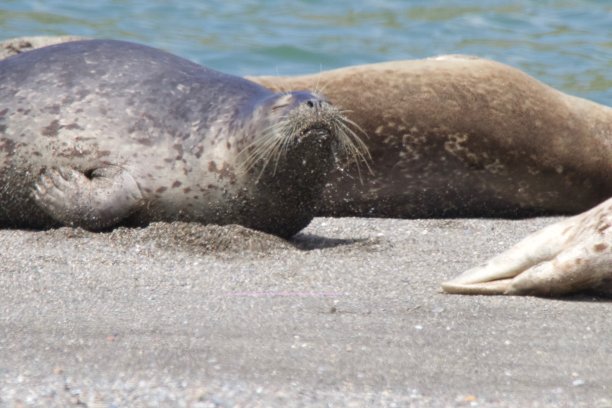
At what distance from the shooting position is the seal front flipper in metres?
5.16

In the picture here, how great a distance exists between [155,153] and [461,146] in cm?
181

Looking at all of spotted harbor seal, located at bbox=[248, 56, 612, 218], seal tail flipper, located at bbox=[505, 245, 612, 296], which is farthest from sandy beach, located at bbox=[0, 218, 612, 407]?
spotted harbor seal, located at bbox=[248, 56, 612, 218]

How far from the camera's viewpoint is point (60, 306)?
3836 mm

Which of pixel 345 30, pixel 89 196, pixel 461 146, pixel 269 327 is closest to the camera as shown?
pixel 269 327

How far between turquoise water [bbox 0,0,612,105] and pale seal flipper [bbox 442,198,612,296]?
263 inches

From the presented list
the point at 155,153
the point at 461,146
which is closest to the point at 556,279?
the point at 155,153

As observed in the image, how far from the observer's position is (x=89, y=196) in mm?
5160

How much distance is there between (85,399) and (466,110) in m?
4.01

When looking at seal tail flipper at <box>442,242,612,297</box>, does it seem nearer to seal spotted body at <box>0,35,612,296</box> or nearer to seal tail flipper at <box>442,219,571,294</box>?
seal tail flipper at <box>442,219,571,294</box>

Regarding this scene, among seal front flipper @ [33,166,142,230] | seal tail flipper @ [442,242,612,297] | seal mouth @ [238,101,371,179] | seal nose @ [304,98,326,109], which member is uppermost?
seal nose @ [304,98,326,109]

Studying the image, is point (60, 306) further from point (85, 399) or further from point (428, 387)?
point (428, 387)

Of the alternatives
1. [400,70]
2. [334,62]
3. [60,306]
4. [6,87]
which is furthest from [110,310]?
[334,62]

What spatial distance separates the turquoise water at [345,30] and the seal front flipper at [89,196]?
21.2 feet

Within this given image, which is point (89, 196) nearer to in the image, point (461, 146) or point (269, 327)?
point (269, 327)
